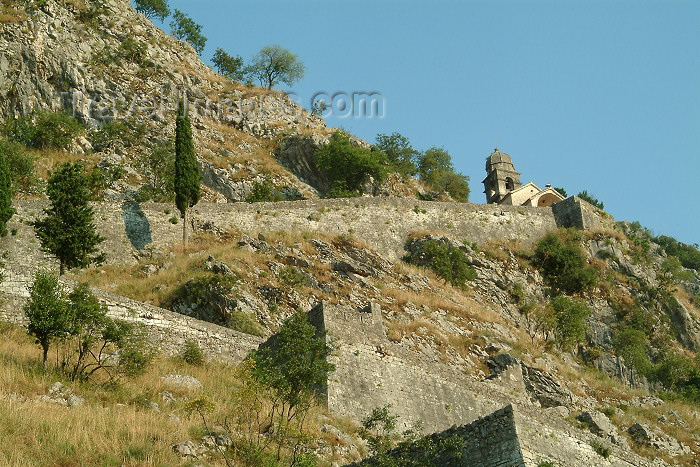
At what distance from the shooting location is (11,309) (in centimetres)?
2411

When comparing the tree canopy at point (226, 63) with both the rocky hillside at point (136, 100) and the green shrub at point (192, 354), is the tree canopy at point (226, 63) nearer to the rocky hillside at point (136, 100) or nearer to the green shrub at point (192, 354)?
the rocky hillside at point (136, 100)

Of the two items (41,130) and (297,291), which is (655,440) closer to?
(297,291)

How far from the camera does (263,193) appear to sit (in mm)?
52000

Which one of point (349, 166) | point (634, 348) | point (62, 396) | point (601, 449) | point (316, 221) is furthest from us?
point (349, 166)

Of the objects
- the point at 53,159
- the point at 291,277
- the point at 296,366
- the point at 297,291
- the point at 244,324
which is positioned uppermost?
the point at 53,159

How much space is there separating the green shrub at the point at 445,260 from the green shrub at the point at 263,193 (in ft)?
34.3

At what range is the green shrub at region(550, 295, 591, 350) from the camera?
40.2 meters

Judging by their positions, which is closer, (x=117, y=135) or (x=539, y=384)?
(x=539, y=384)

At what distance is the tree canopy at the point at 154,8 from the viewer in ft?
250

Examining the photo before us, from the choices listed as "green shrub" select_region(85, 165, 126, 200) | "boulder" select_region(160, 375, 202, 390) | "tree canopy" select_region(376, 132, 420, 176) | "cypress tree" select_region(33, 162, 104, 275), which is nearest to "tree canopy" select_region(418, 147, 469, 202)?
"tree canopy" select_region(376, 132, 420, 176)

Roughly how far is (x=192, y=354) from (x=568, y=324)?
22.1 m

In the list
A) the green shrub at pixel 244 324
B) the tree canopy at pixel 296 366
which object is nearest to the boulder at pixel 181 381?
the tree canopy at pixel 296 366

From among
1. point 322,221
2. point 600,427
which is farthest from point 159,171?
point 600,427

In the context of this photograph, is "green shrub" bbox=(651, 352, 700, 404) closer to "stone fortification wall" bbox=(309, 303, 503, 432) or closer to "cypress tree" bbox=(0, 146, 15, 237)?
"stone fortification wall" bbox=(309, 303, 503, 432)
